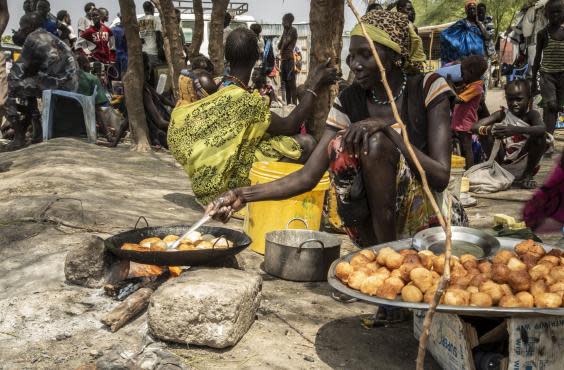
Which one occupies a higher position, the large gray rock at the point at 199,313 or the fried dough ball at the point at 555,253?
the fried dough ball at the point at 555,253

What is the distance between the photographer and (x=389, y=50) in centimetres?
309

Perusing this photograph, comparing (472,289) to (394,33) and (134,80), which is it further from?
(134,80)

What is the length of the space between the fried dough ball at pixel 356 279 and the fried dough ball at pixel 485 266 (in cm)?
45

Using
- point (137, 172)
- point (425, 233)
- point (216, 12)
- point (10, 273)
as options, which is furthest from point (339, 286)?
point (216, 12)

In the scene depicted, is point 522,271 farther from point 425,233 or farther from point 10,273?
point 10,273

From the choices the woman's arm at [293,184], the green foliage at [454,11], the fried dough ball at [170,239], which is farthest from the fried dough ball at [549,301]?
the green foliage at [454,11]

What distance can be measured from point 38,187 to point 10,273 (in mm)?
2122

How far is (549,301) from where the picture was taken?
2127mm

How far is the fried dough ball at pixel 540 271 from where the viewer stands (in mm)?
2342

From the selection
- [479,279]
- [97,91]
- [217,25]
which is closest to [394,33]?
[479,279]

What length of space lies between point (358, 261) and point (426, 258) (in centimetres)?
27

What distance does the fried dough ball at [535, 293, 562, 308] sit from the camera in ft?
6.97

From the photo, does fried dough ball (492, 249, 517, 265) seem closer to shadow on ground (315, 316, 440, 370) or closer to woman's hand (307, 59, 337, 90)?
shadow on ground (315, 316, 440, 370)

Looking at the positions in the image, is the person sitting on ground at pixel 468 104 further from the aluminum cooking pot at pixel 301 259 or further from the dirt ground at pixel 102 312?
the aluminum cooking pot at pixel 301 259
